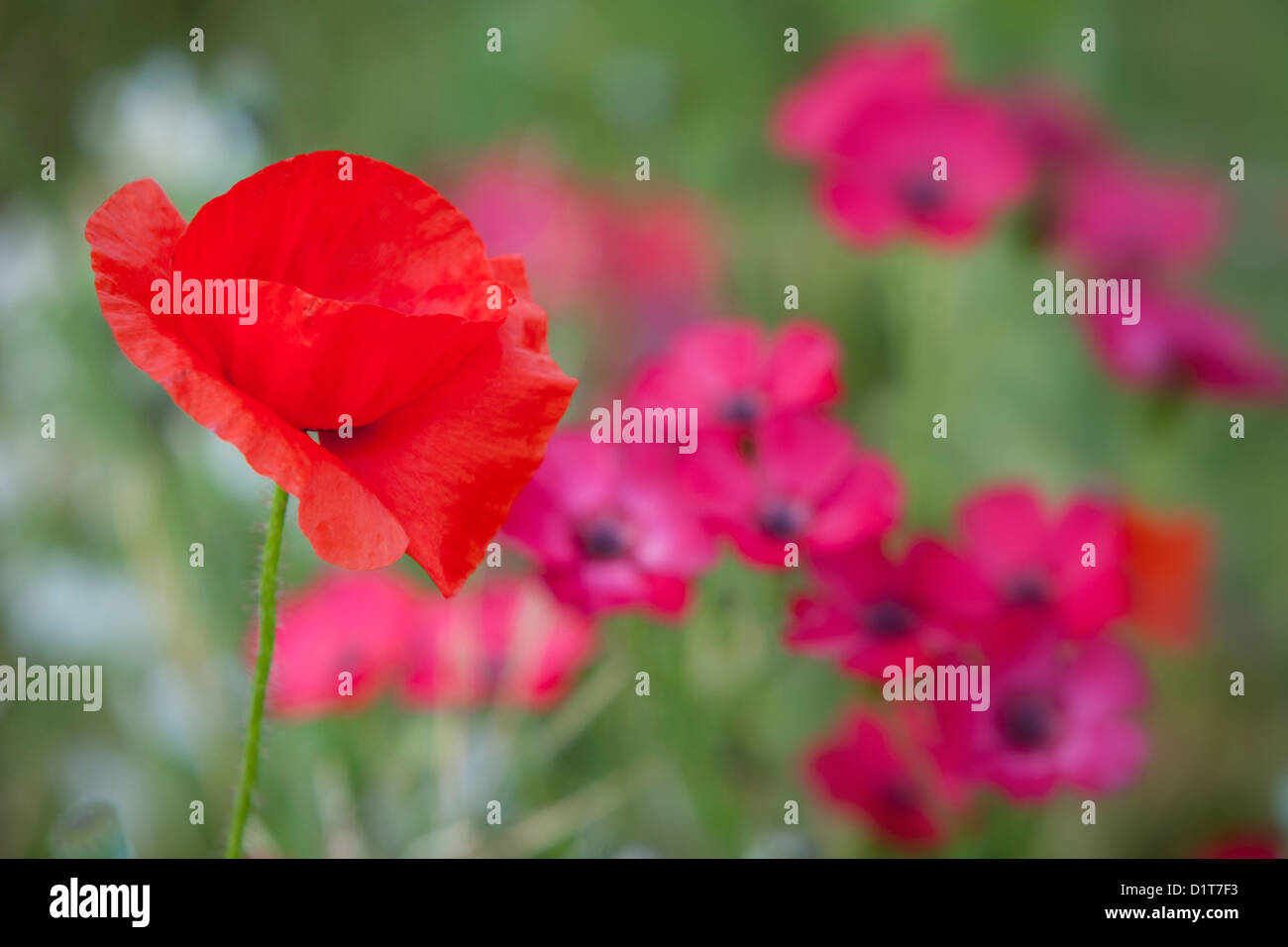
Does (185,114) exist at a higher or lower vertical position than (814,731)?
higher

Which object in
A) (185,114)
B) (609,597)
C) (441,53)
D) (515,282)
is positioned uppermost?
(441,53)

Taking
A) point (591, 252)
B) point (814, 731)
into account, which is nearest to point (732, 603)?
point (814, 731)

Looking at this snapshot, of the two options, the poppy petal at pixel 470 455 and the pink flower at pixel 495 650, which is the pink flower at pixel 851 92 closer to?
the pink flower at pixel 495 650

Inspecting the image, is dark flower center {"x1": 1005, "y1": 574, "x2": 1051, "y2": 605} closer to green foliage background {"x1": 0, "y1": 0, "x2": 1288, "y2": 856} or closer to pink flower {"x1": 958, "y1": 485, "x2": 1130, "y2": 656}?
pink flower {"x1": 958, "y1": 485, "x2": 1130, "y2": 656}

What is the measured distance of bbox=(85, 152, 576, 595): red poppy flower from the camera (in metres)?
0.32

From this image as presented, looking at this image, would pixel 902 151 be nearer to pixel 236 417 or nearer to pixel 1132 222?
pixel 1132 222

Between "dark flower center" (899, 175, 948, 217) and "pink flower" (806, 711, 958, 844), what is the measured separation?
1.04 feet

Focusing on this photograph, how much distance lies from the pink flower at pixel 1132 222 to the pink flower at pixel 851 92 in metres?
0.19

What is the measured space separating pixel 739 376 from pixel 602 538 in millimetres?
95

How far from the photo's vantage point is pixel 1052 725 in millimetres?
572

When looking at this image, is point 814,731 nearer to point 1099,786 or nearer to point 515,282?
point 1099,786

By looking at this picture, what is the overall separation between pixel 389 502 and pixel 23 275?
66 cm

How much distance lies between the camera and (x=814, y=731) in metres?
0.85

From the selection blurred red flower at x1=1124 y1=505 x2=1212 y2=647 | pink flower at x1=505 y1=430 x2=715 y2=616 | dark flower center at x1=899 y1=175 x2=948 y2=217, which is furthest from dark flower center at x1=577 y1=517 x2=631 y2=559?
blurred red flower at x1=1124 y1=505 x2=1212 y2=647
